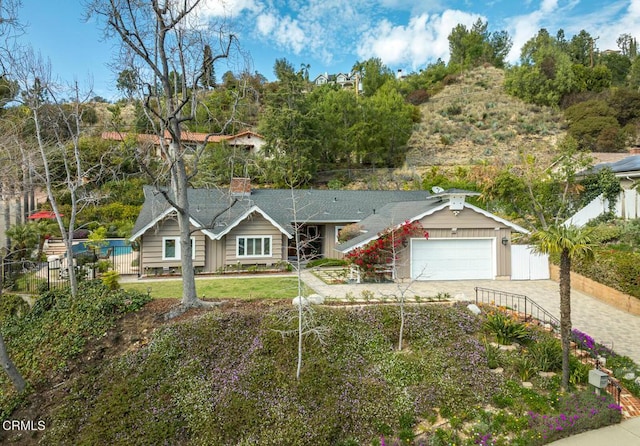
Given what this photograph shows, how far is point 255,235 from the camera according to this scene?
65.2ft

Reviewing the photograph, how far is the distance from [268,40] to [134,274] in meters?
13.6

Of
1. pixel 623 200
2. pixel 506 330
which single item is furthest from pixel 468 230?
pixel 623 200

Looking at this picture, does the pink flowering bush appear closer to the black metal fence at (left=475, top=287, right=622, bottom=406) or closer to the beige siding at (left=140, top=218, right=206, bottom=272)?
the black metal fence at (left=475, top=287, right=622, bottom=406)

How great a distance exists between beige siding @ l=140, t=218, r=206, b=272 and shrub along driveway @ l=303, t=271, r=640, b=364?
591 centimetres

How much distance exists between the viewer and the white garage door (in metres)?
17.0

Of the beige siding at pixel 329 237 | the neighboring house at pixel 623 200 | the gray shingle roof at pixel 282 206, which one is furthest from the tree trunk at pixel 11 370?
the neighboring house at pixel 623 200

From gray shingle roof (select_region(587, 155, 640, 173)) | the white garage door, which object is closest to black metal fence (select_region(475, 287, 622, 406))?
the white garage door

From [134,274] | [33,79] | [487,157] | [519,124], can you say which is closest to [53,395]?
[33,79]

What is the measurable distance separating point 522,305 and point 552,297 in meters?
2.02

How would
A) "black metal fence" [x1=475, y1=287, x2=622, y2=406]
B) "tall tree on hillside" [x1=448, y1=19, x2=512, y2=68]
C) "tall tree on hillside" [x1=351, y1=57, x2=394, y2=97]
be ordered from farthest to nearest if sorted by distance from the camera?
"tall tree on hillside" [x1=448, y1=19, x2=512, y2=68] → "tall tree on hillside" [x1=351, y1=57, x2=394, y2=97] → "black metal fence" [x1=475, y1=287, x2=622, y2=406]

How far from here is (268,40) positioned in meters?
12.6

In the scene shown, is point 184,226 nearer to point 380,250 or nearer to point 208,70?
point 208,70

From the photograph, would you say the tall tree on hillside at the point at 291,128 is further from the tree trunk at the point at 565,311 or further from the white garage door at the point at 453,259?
the tree trunk at the point at 565,311

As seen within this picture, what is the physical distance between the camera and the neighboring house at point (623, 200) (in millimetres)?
19312
